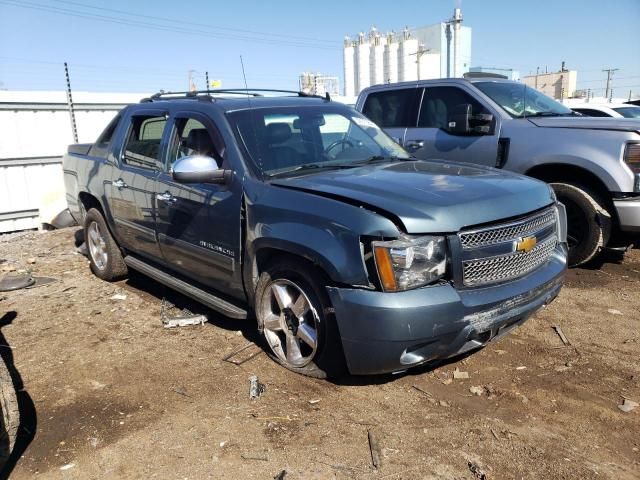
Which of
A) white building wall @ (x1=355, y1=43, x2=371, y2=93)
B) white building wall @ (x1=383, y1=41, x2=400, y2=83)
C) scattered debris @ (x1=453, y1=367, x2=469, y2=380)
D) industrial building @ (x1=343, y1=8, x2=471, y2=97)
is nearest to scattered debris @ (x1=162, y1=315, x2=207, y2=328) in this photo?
scattered debris @ (x1=453, y1=367, x2=469, y2=380)

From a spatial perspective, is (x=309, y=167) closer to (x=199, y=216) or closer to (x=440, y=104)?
(x=199, y=216)

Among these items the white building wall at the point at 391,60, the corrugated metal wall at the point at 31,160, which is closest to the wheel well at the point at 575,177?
the corrugated metal wall at the point at 31,160

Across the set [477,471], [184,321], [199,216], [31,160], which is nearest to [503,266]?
[477,471]

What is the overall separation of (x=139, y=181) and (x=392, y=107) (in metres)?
3.77

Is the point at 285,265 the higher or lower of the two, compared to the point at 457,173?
lower

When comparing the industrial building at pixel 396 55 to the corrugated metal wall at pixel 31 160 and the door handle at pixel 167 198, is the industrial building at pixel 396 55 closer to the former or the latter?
the corrugated metal wall at pixel 31 160

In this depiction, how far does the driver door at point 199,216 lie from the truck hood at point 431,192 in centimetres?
50

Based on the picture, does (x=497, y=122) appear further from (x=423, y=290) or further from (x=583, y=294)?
(x=423, y=290)

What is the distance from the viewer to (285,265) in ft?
10.9

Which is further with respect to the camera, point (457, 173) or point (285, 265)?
point (457, 173)

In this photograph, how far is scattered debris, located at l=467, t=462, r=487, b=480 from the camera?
8.23 feet

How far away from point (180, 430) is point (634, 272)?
16.3ft

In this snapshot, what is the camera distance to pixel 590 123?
5348 millimetres

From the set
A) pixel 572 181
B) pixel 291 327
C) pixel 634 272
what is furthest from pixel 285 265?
pixel 634 272
